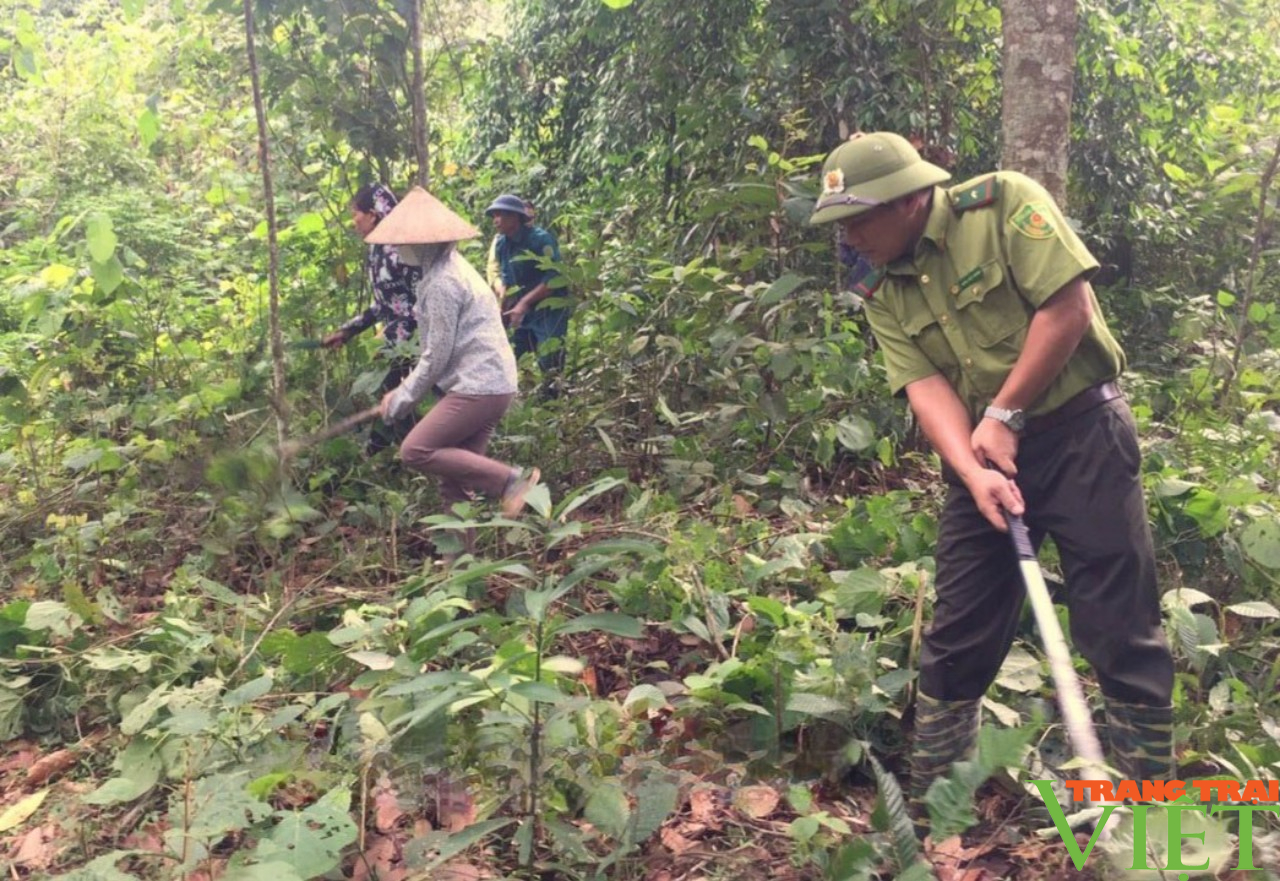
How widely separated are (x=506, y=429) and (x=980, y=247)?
302 centimetres

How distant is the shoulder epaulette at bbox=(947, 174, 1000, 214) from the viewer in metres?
2.44

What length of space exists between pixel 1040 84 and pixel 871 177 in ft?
7.37

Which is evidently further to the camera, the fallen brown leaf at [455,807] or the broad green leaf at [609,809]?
the fallen brown leaf at [455,807]

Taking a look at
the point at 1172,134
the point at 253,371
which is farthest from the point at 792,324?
the point at 1172,134

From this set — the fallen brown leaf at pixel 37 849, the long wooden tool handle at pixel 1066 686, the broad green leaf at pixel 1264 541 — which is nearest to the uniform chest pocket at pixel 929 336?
the long wooden tool handle at pixel 1066 686

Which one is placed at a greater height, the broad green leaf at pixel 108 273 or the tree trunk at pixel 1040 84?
the tree trunk at pixel 1040 84

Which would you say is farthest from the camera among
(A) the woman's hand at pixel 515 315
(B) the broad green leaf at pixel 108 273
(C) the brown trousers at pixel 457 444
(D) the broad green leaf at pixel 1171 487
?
(A) the woman's hand at pixel 515 315

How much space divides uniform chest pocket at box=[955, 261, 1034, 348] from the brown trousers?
2350mm

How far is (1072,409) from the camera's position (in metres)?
2.41

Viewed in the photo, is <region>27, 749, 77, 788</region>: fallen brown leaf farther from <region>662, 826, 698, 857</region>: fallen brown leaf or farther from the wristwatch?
the wristwatch

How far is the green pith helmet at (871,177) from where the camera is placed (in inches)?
95.3

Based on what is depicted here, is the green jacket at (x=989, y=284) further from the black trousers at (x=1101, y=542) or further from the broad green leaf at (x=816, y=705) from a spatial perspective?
the broad green leaf at (x=816, y=705)

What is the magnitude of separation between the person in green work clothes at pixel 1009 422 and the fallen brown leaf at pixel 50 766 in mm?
2421

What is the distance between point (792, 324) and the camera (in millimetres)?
4918
